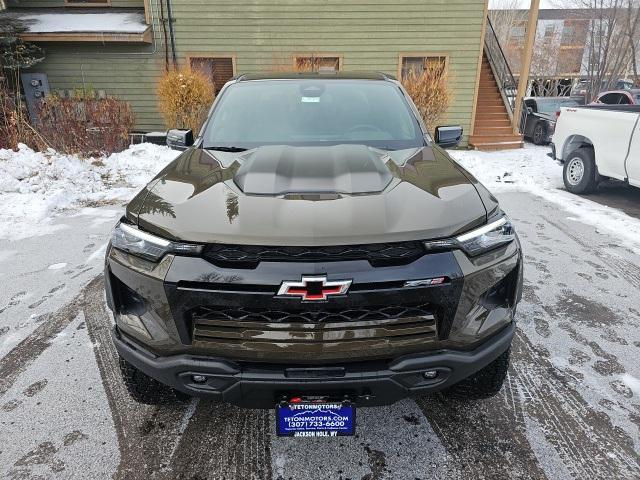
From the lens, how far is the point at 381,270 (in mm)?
1617

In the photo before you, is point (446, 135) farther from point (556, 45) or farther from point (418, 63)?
point (556, 45)

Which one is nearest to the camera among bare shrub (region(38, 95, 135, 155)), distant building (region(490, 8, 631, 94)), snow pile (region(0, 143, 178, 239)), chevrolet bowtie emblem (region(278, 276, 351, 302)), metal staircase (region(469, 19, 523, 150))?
chevrolet bowtie emblem (region(278, 276, 351, 302))

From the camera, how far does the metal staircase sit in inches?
456

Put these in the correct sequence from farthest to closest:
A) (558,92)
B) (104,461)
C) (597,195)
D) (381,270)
Answer: (558,92), (597,195), (104,461), (381,270)

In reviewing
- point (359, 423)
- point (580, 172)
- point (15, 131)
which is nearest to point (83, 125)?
point (15, 131)

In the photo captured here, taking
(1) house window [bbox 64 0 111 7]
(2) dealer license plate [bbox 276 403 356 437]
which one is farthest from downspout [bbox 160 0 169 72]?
(2) dealer license plate [bbox 276 403 356 437]

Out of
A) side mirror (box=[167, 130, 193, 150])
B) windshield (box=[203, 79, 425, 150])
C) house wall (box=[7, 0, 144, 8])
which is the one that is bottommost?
side mirror (box=[167, 130, 193, 150])

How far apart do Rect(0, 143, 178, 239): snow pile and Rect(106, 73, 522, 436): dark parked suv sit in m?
4.36

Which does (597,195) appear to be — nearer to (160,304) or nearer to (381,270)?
(381,270)

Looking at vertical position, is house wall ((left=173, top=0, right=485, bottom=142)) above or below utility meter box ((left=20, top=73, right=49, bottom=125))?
above

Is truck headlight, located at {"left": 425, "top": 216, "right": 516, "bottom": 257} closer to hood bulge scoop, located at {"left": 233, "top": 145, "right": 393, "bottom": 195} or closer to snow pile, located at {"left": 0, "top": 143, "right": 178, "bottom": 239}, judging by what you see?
hood bulge scoop, located at {"left": 233, "top": 145, "right": 393, "bottom": 195}

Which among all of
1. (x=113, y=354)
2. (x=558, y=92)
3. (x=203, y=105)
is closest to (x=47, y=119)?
(x=203, y=105)

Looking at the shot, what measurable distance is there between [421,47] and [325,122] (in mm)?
9724

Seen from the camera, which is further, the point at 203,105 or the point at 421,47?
the point at 421,47
